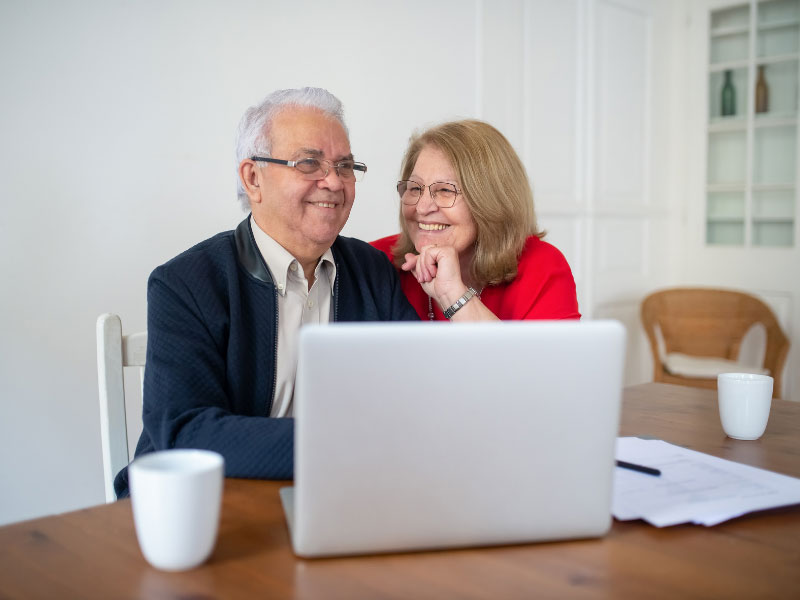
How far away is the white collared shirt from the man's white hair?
15 cm

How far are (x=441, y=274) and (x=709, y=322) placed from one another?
2.46 m

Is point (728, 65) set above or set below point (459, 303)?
above

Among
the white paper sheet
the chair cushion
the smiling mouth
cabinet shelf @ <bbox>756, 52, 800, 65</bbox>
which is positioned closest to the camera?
the white paper sheet

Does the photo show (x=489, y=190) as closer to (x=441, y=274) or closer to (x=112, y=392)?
(x=441, y=274)

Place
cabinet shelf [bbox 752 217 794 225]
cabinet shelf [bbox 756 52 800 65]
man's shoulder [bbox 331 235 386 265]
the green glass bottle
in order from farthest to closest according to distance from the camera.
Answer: the green glass bottle, cabinet shelf [bbox 752 217 794 225], cabinet shelf [bbox 756 52 800 65], man's shoulder [bbox 331 235 386 265]

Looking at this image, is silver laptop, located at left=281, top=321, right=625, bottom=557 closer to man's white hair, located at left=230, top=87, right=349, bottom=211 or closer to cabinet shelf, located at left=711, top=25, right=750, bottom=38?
man's white hair, located at left=230, top=87, right=349, bottom=211

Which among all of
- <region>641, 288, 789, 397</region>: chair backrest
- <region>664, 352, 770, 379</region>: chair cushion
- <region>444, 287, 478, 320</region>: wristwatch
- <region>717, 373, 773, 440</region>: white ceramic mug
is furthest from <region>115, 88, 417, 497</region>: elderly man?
<region>641, 288, 789, 397</region>: chair backrest

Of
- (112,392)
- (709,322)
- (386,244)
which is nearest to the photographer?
(112,392)

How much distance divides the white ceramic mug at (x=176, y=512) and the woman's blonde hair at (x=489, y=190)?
1.32 m

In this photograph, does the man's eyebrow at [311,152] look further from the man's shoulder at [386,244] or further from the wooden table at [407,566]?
the wooden table at [407,566]

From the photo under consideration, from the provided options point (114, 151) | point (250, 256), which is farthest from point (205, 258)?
point (114, 151)

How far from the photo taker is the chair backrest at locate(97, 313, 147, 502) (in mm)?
1426

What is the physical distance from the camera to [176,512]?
0.79m

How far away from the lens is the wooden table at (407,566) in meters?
0.78
